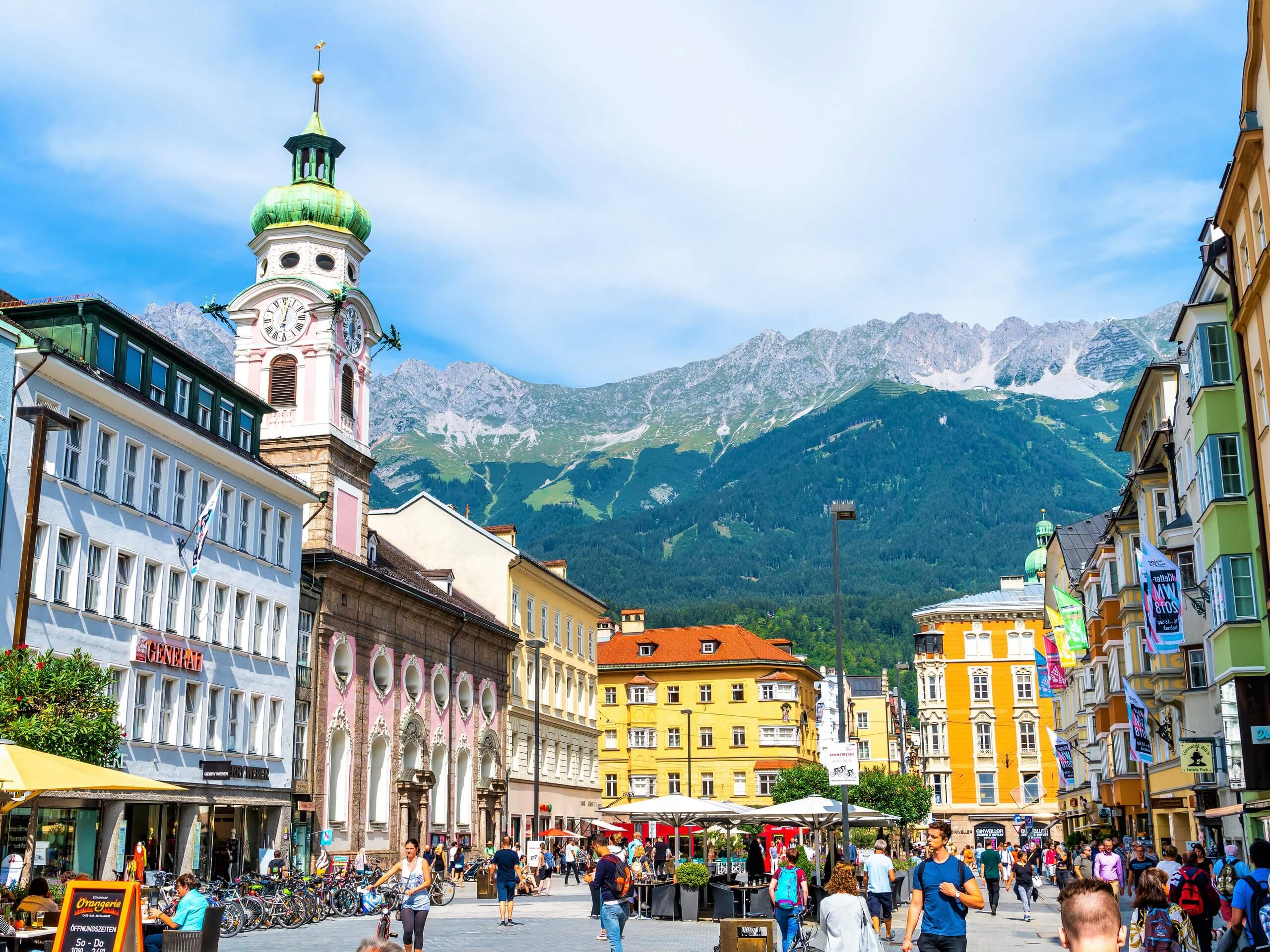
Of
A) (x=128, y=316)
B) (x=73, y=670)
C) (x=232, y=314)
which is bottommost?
(x=73, y=670)

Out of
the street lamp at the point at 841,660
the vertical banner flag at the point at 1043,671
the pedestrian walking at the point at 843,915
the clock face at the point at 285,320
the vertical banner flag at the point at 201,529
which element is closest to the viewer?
the pedestrian walking at the point at 843,915

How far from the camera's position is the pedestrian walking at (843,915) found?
14.5 m

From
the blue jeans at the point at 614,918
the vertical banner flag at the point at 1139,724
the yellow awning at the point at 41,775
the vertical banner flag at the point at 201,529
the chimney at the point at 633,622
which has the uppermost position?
the chimney at the point at 633,622

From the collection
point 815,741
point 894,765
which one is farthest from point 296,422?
point 894,765

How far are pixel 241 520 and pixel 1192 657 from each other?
2959 centimetres

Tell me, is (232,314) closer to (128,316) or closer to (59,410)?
(128,316)

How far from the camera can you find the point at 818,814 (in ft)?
117

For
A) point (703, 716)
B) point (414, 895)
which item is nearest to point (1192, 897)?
point (414, 895)

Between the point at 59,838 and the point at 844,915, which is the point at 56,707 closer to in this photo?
the point at 59,838

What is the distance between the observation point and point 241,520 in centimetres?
4288

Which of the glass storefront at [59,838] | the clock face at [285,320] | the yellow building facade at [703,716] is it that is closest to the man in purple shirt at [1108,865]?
the glass storefront at [59,838]

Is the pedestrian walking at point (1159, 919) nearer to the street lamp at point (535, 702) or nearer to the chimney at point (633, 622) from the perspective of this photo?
the street lamp at point (535, 702)

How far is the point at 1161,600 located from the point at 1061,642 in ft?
80.7

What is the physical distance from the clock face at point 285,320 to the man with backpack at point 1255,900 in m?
46.9
